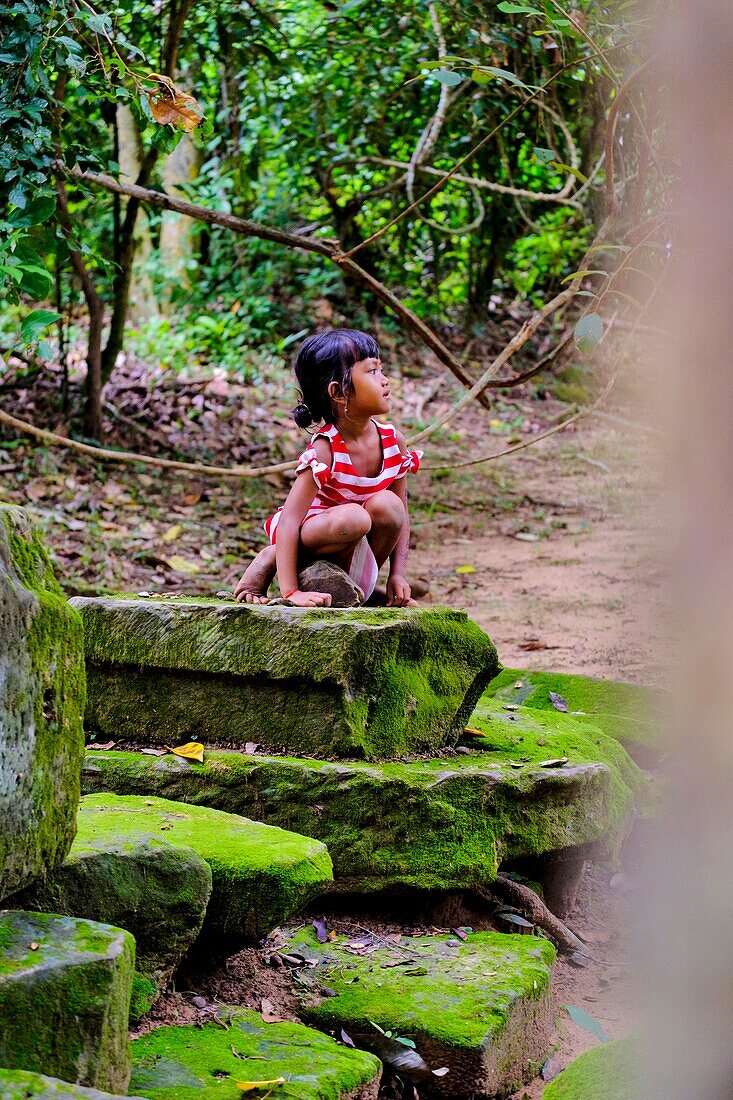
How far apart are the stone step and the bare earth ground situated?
0.41 metres

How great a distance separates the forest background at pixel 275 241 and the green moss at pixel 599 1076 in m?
1.88

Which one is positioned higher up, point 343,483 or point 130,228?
point 130,228

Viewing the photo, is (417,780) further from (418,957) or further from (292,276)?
(292,276)

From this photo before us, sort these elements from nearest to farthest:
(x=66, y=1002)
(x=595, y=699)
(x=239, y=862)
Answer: (x=66, y=1002) < (x=239, y=862) < (x=595, y=699)

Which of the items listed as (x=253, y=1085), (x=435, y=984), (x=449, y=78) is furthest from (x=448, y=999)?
(x=449, y=78)

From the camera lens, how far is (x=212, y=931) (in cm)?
237

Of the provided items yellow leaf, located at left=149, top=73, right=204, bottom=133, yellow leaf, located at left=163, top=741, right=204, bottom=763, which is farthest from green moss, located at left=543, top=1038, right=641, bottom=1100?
yellow leaf, located at left=149, top=73, right=204, bottom=133

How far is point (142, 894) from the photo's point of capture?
6.91ft

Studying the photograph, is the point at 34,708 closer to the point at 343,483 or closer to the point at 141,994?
the point at 141,994

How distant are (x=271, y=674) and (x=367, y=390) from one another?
2.99ft

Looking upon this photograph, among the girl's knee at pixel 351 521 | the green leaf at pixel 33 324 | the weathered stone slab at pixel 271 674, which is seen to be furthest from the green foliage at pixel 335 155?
the weathered stone slab at pixel 271 674

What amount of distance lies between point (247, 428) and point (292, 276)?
2.83 m

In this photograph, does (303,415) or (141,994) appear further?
(303,415)

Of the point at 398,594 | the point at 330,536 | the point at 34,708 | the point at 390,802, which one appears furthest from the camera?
the point at 398,594
